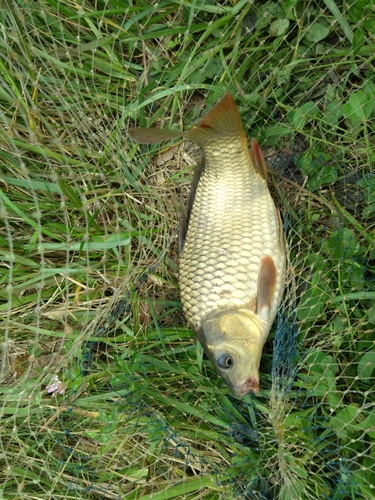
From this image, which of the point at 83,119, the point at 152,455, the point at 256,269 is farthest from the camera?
the point at 83,119

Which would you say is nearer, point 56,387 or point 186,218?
point 186,218

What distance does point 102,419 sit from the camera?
2.09m

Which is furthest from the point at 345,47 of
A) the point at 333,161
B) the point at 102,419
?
the point at 102,419

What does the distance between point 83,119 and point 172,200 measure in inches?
22.6

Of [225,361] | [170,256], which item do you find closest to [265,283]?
[225,361]

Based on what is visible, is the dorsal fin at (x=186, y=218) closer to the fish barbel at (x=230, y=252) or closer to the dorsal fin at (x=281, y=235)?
the fish barbel at (x=230, y=252)

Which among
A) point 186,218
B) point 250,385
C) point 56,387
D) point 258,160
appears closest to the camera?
point 250,385

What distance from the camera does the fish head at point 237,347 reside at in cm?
176

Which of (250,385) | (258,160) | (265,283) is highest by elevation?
(258,160)

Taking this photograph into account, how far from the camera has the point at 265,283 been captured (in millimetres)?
1799

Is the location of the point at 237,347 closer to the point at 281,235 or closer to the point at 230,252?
the point at 230,252

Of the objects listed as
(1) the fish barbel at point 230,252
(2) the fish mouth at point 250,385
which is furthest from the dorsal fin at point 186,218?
(2) the fish mouth at point 250,385

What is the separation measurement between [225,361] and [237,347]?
7cm

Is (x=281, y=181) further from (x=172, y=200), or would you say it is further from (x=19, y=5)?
(x=19, y=5)
